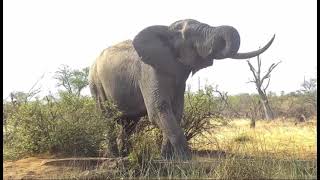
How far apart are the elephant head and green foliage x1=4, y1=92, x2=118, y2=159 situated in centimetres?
127

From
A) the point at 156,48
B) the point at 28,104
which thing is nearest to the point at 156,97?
the point at 156,48

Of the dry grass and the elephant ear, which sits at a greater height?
the elephant ear

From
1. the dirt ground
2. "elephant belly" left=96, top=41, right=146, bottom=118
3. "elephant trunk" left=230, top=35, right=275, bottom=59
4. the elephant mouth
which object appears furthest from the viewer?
"elephant belly" left=96, top=41, right=146, bottom=118

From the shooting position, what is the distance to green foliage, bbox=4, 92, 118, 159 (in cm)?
780

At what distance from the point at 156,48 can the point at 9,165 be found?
8.80 ft

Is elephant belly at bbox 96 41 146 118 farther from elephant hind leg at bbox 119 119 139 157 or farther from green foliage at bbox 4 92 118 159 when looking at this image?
green foliage at bbox 4 92 118 159

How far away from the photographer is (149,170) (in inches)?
252

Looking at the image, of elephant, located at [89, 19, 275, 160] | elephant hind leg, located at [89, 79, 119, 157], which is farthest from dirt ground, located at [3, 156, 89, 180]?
elephant, located at [89, 19, 275, 160]

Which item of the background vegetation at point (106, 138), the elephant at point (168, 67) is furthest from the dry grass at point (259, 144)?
the elephant at point (168, 67)

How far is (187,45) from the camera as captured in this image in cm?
772

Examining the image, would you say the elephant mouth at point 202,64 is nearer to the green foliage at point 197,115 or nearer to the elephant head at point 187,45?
the elephant head at point 187,45

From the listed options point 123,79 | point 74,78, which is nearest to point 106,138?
point 123,79

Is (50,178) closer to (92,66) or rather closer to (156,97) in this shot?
(156,97)

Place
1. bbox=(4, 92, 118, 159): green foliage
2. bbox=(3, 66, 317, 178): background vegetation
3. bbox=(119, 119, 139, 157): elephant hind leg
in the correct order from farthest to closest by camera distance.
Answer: bbox=(119, 119, 139, 157): elephant hind leg → bbox=(4, 92, 118, 159): green foliage → bbox=(3, 66, 317, 178): background vegetation
